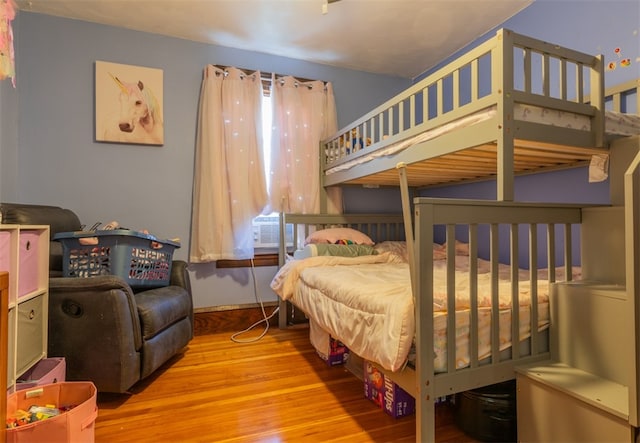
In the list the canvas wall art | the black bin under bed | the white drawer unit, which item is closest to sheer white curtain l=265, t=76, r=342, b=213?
the canvas wall art

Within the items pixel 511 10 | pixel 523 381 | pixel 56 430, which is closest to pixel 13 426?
pixel 56 430

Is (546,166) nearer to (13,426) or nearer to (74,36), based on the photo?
(13,426)

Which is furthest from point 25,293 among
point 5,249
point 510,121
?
point 510,121

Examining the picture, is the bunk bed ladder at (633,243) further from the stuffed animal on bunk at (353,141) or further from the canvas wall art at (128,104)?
the canvas wall art at (128,104)

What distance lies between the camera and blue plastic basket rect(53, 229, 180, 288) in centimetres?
186

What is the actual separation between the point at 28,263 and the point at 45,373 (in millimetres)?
503

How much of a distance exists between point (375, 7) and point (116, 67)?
6.63 ft

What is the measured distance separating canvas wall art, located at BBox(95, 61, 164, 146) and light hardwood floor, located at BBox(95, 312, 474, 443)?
1.74 meters

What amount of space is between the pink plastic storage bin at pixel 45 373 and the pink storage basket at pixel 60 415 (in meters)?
0.09

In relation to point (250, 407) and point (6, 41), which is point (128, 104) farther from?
point (250, 407)

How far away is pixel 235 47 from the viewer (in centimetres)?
289

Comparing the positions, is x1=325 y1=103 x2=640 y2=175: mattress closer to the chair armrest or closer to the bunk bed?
the bunk bed

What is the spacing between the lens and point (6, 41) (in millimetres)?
1934

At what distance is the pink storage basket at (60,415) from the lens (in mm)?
1080
